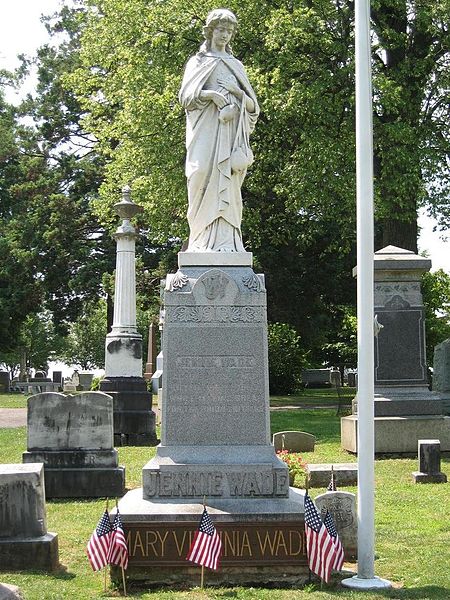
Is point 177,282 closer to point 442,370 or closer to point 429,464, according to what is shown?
point 429,464

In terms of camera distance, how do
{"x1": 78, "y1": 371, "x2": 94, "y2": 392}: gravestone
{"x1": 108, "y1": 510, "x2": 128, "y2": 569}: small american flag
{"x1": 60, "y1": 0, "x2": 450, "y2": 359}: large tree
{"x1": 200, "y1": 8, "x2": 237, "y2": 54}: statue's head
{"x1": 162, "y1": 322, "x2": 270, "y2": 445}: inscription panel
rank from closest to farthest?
{"x1": 108, "y1": 510, "x2": 128, "y2": 569}: small american flag < {"x1": 162, "y1": 322, "x2": 270, "y2": 445}: inscription panel < {"x1": 200, "y1": 8, "x2": 237, "y2": 54}: statue's head < {"x1": 60, "y1": 0, "x2": 450, "y2": 359}: large tree < {"x1": 78, "y1": 371, "x2": 94, "y2": 392}: gravestone

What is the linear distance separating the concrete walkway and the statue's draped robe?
15.1 metres

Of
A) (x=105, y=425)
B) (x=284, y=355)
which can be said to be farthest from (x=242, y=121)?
(x=284, y=355)

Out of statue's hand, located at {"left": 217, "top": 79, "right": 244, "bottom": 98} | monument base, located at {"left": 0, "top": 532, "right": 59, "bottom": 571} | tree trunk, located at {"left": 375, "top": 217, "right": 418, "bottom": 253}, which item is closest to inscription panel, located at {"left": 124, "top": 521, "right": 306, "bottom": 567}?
monument base, located at {"left": 0, "top": 532, "right": 59, "bottom": 571}

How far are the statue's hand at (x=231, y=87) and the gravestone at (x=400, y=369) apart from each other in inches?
292

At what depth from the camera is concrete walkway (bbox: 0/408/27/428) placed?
77.5 ft

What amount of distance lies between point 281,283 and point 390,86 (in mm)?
12701

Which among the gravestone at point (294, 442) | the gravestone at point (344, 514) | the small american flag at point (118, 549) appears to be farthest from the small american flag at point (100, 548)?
the gravestone at point (294, 442)

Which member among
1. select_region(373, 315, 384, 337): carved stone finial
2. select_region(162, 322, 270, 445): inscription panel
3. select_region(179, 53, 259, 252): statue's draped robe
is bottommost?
select_region(162, 322, 270, 445): inscription panel

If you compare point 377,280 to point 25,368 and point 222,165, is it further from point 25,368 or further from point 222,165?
point 25,368

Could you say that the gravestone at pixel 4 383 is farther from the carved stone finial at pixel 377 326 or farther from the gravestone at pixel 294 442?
the carved stone finial at pixel 377 326

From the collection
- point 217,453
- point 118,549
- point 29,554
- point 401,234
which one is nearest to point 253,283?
point 217,453

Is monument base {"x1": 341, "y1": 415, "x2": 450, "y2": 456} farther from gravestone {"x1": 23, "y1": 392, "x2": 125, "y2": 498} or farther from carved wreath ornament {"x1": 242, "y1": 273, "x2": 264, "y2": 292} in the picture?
carved wreath ornament {"x1": 242, "y1": 273, "x2": 264, "y2": 292}

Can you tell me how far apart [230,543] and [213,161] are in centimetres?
365
